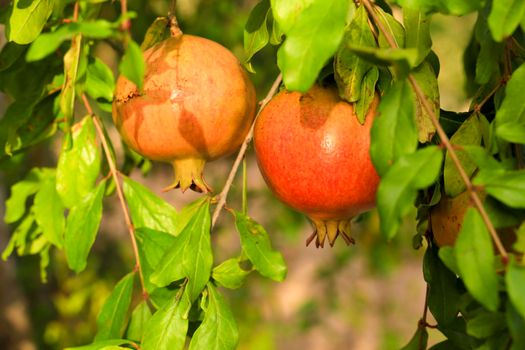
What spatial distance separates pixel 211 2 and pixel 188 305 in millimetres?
2071

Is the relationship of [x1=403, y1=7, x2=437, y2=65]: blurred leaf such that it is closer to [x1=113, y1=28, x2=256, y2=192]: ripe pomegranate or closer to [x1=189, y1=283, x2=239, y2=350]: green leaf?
[x1=113, y1=28, x2=256, y2=192]: ripe pomegranate

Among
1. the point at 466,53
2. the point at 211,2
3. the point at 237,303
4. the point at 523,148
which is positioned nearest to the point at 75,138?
the point at 523,148

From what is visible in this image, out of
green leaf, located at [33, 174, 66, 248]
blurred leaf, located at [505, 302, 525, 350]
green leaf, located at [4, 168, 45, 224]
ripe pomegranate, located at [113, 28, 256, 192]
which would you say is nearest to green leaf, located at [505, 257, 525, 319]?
blurred leaf, located at [505, 302, 525, 350]

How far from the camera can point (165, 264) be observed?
3.27 ft

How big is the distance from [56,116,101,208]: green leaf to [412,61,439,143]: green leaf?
1.80ft

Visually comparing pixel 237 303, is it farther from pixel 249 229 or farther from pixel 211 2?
pixel 249 229

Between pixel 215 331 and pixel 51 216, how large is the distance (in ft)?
1.61

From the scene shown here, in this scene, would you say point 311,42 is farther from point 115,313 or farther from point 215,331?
point 115,313

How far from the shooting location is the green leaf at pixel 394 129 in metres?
0.77

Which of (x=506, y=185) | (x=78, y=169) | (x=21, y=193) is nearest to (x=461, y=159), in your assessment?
(x=506, y=185)

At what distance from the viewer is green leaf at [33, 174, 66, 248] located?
4.34 ft

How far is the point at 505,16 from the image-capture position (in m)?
0.80

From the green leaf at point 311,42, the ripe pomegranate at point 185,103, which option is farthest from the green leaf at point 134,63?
the ripe pomegranate at point 185,103

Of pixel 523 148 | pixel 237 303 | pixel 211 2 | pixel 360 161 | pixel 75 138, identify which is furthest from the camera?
pixel 237 303
